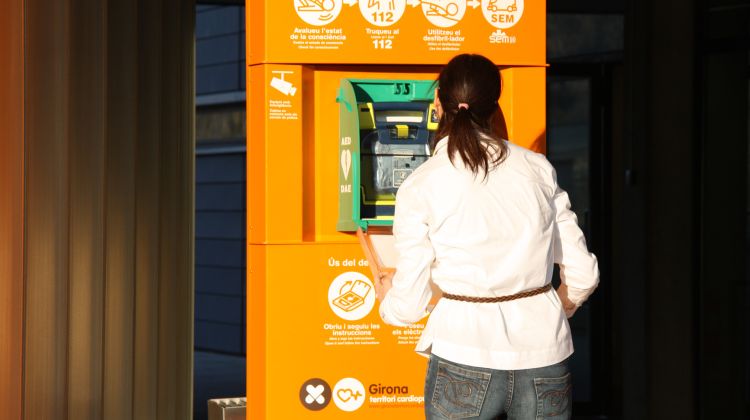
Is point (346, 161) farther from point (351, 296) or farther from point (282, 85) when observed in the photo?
point (351, 296)

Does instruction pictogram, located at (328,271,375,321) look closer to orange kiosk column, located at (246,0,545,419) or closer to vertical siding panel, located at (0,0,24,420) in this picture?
orange kiosk column, located at (246,0,545,419)

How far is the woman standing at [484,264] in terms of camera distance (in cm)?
201

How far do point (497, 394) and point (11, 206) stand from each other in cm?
222

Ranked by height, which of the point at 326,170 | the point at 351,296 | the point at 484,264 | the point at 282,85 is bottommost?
the point at 351,296

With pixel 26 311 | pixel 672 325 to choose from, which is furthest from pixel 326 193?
pixel 672 325

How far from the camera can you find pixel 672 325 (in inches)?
224

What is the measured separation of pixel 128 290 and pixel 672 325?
3071 millimetres

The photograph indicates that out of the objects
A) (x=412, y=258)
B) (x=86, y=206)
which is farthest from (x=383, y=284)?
(x=86, y=206)

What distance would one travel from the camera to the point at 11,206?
3.58m

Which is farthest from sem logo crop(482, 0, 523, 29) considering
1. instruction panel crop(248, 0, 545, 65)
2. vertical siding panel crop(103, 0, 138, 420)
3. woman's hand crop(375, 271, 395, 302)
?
vertical siding panel crop(103, 0, 138, 420)

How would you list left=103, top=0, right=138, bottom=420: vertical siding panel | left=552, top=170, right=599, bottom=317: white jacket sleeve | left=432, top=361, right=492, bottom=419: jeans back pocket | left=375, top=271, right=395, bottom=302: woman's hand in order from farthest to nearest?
1. left=103, top=0, right=138, bottom=420: vertical siding panel
2. left=375, top=271, right=395, bottom=302: woman's hand
3. left=552, top=170, right=599, bottom=317: white jacket sleeve
4. left=432, top=361, right=492, bottom=419: jeans back pocket

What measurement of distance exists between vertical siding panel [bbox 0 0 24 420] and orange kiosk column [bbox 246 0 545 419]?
1.11m

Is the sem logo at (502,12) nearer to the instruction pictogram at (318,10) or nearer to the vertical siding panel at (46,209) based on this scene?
the instruction pictogram at (318,10)

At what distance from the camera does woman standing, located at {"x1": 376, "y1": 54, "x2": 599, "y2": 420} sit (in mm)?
2006
